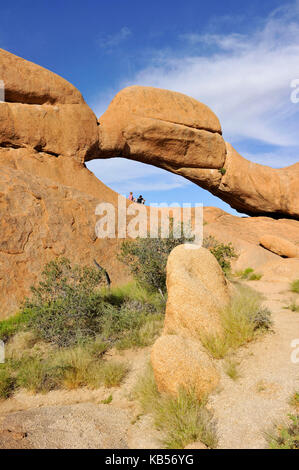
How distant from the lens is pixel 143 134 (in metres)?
17.0

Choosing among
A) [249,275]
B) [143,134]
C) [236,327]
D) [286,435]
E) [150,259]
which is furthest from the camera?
[143,134]

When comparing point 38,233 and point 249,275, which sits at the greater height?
point 38,233

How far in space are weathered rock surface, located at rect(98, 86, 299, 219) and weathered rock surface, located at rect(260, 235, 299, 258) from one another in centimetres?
395

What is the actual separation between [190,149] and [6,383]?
622 inches

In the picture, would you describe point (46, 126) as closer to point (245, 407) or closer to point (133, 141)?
point (133, 141)

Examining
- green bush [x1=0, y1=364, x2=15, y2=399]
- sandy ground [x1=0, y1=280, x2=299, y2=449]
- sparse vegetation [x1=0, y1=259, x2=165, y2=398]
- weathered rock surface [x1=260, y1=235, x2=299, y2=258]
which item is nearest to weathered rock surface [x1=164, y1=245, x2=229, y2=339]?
sandy ground [x1=0, y1=280, x2=299, y2=449]

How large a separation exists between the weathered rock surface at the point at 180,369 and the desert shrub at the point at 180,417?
4.6 inches

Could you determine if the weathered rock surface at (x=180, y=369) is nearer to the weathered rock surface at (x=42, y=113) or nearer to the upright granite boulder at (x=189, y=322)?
the upright granite boulder at (x=189, y=322)

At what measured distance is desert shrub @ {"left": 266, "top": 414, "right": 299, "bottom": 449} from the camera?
306cm

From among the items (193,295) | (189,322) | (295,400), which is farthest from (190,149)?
(295,400)

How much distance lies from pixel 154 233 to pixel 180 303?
4.56 m

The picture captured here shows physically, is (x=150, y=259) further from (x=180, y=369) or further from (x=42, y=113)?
(x=42, y=113)

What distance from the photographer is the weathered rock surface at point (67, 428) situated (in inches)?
141
